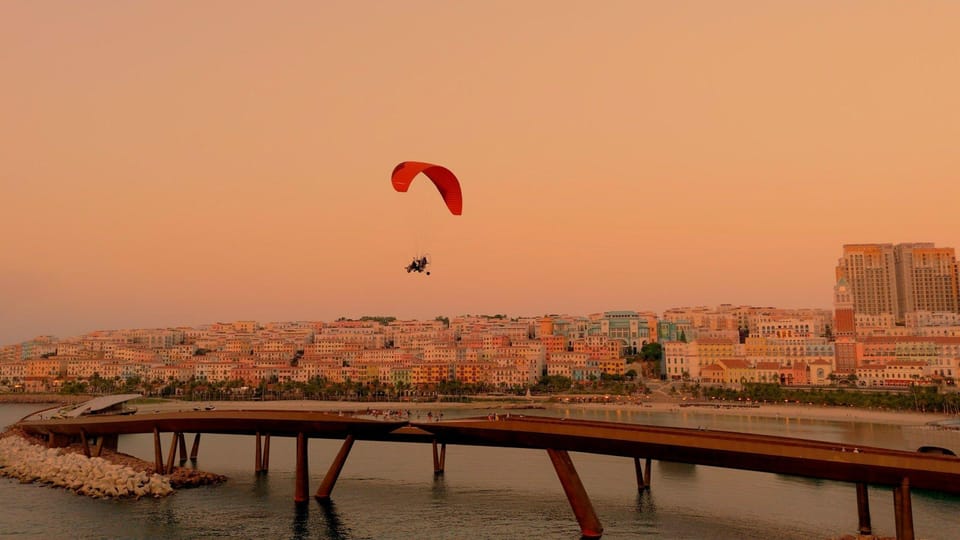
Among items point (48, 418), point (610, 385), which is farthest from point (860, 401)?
point (48, 418)

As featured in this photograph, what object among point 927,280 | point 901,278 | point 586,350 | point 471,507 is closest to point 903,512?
point 471,507

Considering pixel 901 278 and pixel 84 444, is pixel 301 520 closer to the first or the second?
pixel 84 444

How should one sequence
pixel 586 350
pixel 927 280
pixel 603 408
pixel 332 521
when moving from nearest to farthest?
pixel 332 521 → pixel 603 408 → pixel 586 350 → pixel 927 280

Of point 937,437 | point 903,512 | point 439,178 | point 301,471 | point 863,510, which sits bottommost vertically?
point 937,437

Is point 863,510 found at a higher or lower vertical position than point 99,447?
lower

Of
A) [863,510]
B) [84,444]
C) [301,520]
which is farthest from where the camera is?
[84,444]

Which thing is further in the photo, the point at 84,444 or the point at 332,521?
the point at 84,444

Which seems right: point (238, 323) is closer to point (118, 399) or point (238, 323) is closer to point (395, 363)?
point (395, 363)
